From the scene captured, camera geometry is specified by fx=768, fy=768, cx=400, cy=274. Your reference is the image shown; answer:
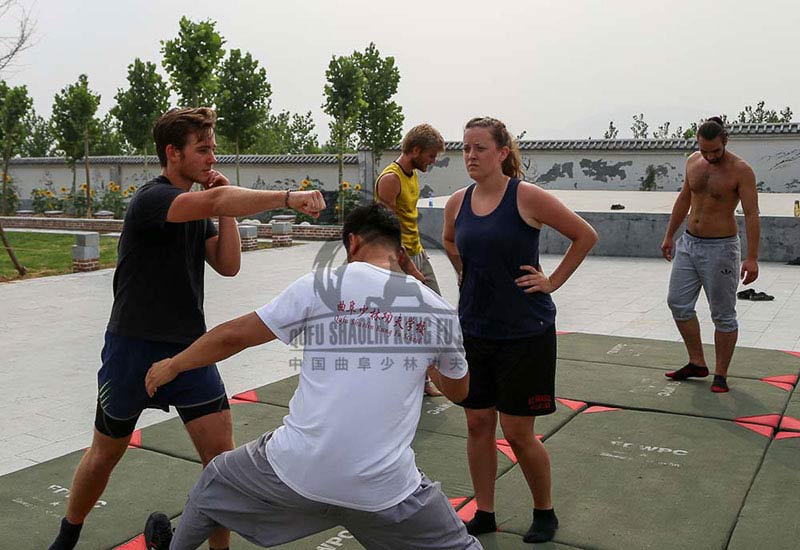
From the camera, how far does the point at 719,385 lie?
5332 millimetres

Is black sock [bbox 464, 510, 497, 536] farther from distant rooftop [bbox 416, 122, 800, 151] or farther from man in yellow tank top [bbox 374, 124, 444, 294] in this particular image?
distant rooftop [bbox 416, 122, 800, 151]

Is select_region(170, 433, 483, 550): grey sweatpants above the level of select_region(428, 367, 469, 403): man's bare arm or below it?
below

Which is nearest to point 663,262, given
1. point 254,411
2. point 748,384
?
point 748,384

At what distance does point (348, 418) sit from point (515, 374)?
3.98ft

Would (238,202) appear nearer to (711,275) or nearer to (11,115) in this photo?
(711,275)

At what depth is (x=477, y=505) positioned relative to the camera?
3326 mm

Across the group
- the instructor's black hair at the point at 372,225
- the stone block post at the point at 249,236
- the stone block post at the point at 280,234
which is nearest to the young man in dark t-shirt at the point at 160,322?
the instructor's black hair at the point at 372,225

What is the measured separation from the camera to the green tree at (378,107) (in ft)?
72.3

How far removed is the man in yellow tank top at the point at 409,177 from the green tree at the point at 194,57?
14.6 metres

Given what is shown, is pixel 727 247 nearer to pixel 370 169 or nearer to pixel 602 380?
pixel 602 380

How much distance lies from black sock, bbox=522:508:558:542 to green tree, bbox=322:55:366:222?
17052 millimetres

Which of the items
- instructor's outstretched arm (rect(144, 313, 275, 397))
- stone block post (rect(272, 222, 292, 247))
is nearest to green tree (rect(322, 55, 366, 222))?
stone block post (rect(272, 222, 292, 247))

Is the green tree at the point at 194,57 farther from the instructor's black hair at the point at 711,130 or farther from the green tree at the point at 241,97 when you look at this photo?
the instructor's black hair at the point at 711,130

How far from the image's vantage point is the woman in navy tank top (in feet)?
10.2
